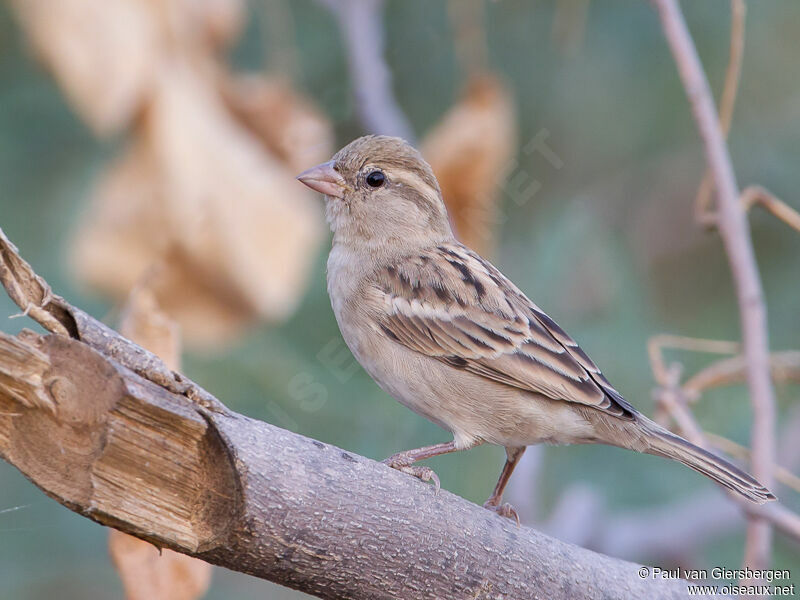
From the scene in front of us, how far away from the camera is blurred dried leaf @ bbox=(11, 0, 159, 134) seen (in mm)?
3047

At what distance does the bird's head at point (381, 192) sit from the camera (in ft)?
10.6

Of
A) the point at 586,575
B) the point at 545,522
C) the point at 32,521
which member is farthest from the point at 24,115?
the point at 586,575

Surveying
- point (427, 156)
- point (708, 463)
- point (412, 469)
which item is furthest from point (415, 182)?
point (708, 463)

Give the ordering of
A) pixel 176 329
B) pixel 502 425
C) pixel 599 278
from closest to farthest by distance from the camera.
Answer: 1. pixel 176 329
2. pixel 502 425
3. pixel 599 278

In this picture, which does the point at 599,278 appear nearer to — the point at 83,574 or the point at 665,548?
the point at 665,548

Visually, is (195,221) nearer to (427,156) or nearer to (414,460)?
(427,156)

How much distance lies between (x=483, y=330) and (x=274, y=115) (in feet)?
4.64

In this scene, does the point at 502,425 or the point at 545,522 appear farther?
the point at 545,522

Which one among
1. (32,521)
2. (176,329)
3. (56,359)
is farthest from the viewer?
(32,521)

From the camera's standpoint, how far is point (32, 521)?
13.7ft

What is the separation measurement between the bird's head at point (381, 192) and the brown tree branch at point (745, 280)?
0.86 meters

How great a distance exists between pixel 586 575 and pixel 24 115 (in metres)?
4.06

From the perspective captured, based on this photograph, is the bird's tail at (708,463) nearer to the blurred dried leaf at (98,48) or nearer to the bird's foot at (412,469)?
the bird's foot at (412,469)

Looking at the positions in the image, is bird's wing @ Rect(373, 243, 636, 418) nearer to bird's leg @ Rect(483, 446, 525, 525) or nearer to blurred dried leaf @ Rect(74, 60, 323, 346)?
bird's leg @ Rect(483, 446, 525, 525)
